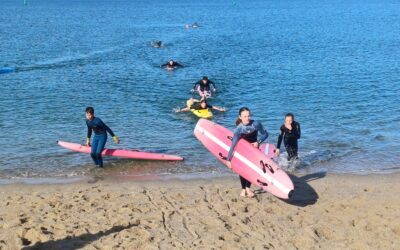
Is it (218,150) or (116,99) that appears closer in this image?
(218,150)

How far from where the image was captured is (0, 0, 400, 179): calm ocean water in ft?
47.7

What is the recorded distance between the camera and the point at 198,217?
9.53 metres

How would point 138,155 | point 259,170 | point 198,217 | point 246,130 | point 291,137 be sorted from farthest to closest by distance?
point 138,155 < point 291,137 < point 259,170 < point 246,130 < point 198,217

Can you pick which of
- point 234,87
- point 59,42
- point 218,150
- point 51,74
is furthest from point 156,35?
point 218,150

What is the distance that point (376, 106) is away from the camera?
21406 millimetres

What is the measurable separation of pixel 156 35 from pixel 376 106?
34931mm

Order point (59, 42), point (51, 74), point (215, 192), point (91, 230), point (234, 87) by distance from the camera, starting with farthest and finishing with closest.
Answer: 1. point (59, 42)
2. point (51, 74)
3. point (234, 87)
4. point (215, 192)
5. point (91, 230)

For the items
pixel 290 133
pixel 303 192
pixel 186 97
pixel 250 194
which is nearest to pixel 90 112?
pixel 250 194

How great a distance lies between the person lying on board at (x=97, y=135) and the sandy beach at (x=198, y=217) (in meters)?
1.40

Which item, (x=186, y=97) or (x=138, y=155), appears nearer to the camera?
(x=138, y=155)

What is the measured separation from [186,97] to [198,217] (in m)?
14.6

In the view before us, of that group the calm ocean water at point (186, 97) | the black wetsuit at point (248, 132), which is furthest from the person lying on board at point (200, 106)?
the black wetsuit at point (248, 132)

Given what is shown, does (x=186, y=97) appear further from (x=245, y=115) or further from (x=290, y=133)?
(x=245, y=115)

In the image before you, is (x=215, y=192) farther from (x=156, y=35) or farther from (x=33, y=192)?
(x=156, y=35)
